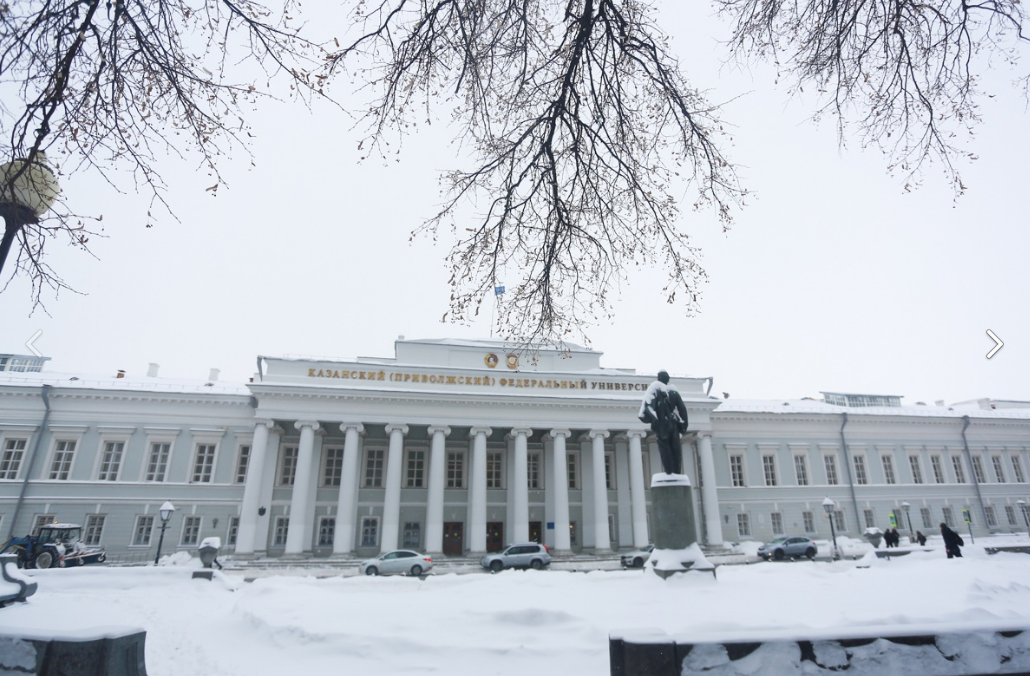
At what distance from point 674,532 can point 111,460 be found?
2854cm

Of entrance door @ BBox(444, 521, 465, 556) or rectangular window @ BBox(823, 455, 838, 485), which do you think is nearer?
entrance door @ BBox(444, 521, 465, 556)

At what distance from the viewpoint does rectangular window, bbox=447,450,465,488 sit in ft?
99.5

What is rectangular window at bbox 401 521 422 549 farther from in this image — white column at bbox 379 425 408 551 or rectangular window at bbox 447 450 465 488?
rectangular window at bbox 447 450 465 488

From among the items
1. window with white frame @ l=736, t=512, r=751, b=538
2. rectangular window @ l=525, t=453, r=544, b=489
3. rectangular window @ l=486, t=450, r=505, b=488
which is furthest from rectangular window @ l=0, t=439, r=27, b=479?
window with white frame @ l=736, t=512, r=751, b=538

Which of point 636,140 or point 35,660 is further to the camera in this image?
point 636,140

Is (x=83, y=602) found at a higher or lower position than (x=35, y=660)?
lower

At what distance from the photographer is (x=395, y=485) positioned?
2683 cm

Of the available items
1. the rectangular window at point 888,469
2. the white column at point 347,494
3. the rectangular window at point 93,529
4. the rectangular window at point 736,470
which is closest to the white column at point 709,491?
the rectangular window at point 736,470

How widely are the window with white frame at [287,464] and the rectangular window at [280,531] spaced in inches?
69.3

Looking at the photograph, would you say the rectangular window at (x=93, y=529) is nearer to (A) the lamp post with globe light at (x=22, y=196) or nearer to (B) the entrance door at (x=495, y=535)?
(B) the entrance door at (x=495, y=535)

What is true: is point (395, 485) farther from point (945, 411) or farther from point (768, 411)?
point (945, 411)

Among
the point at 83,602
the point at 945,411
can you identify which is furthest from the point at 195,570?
the point at 945,411

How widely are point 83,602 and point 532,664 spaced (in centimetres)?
1075

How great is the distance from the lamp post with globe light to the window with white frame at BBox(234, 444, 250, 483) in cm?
2501
